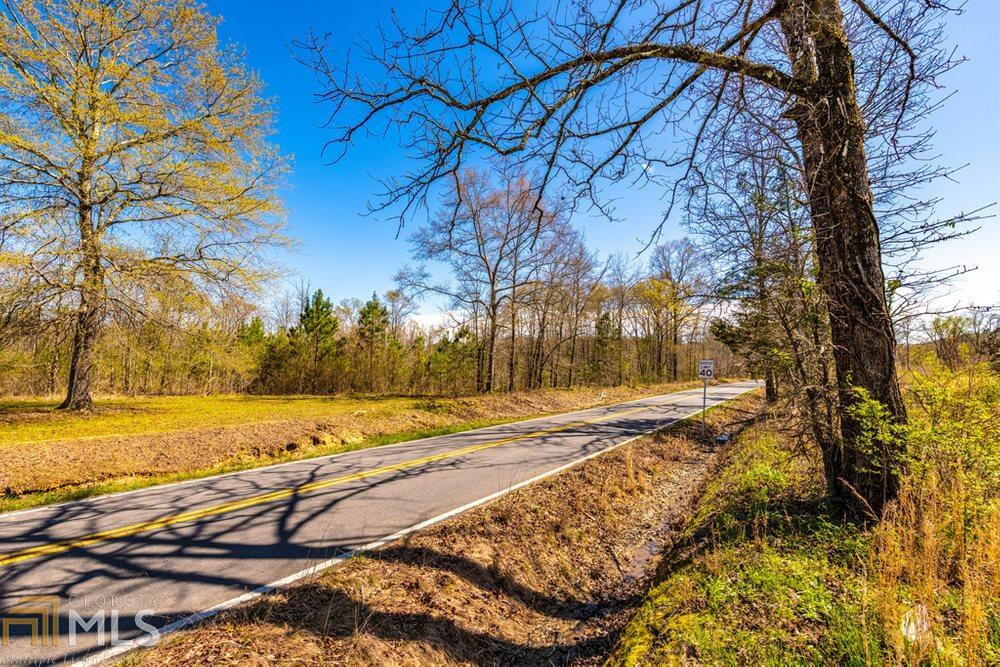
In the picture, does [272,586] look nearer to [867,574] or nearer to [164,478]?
[867,574]

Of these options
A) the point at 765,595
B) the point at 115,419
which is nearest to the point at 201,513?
the point at 765,595

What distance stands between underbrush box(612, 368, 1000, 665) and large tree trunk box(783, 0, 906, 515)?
27cm

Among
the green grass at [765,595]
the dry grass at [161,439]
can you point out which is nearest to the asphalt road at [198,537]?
the dry grass at [161,439]

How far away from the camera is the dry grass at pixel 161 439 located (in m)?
6.40

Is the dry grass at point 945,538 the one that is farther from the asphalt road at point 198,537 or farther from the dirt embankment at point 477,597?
the asphalt road at point 198,537

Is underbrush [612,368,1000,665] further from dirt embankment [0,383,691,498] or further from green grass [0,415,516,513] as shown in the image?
dirt embankment [0,383,691,498]

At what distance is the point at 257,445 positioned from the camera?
9047 mm

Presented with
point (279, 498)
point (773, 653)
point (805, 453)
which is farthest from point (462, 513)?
point (805, 453)

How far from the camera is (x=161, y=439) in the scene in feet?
27.9

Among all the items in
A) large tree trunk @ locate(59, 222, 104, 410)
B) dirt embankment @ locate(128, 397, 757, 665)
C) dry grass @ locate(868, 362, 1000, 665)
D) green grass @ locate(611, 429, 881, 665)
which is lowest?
dirt embankment @ locate(128, 397, 757, 665)

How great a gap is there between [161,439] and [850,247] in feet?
41.2

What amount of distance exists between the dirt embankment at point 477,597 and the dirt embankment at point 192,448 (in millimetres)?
5807

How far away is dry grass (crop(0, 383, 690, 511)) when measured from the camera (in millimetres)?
6402

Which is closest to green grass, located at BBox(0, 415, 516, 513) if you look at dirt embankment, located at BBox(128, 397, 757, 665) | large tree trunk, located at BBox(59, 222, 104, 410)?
dirt embankment, located at BBox(128, 397, 757, 665)
